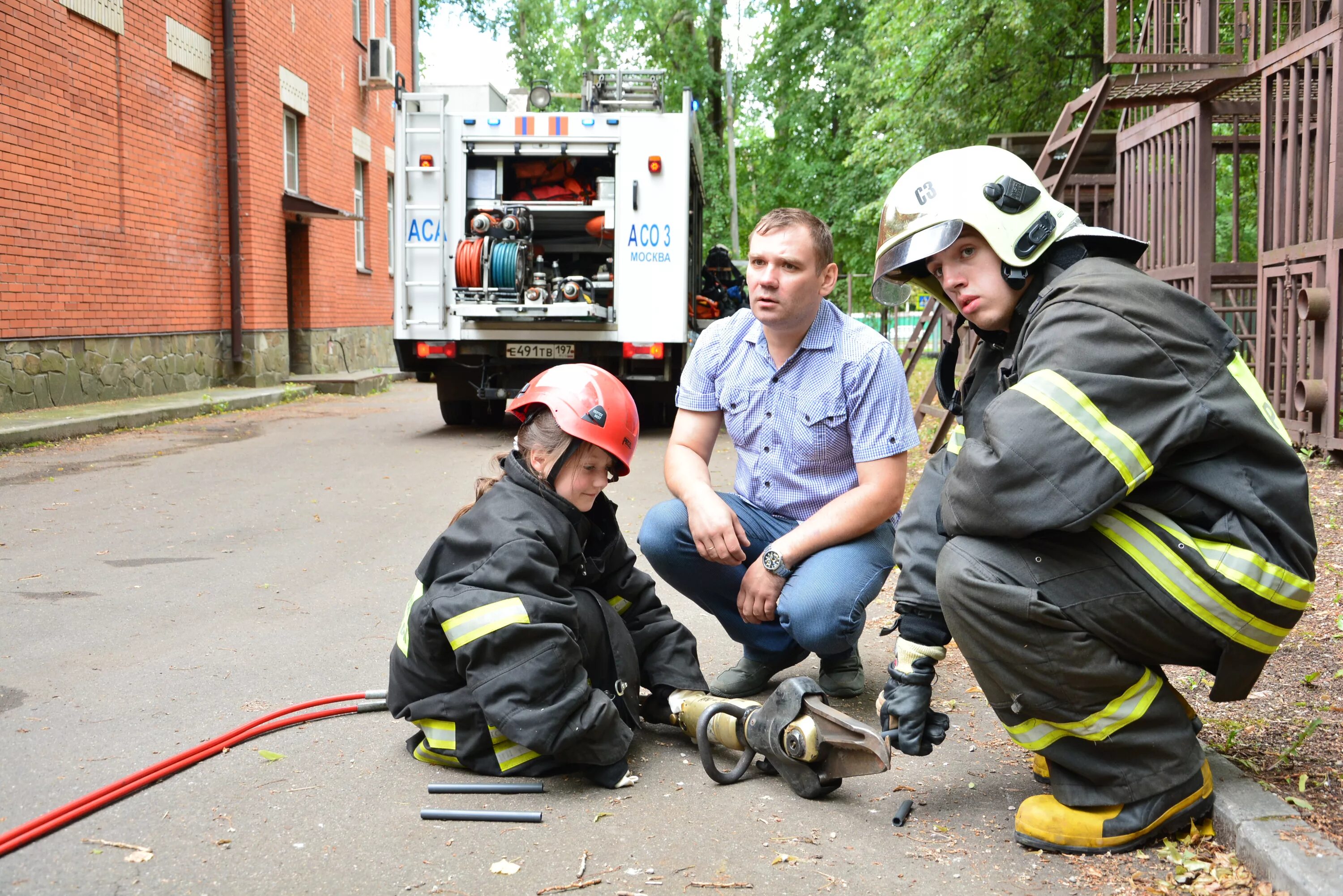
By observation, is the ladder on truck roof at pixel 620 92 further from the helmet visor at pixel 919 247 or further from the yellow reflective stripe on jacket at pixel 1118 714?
the yellow reflective stripe on jacket at pixel 1118 714

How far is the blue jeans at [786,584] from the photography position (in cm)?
364

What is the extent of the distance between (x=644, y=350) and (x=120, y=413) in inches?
217

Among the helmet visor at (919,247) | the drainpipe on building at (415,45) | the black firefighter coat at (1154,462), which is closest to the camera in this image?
the black firefighter coat at (1154,462)

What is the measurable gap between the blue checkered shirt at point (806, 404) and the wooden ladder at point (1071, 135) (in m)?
5.37

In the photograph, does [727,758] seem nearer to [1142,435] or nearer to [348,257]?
[1142,435]

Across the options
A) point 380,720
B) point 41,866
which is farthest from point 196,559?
point 41,866

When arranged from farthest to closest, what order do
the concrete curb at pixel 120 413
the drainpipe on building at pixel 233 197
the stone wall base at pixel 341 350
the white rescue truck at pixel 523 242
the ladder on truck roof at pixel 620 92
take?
the stone wall base at pixel 341 350, the drainpipe on building at pixel 233 197, the ladder on truck roof at pixel 620 92, the white rescue truck at pixel 523 242, the concrete curb at pixel 120 413

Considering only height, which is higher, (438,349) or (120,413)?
(438,349)

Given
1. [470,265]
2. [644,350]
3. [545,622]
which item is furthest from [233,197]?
[545,622]

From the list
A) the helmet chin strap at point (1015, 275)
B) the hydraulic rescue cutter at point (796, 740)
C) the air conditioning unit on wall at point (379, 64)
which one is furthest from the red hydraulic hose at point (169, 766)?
the air conditioning unit on wall at point (379, 64)

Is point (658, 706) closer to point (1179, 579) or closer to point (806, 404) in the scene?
point (806, 404)

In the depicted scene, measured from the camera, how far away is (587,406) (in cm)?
329

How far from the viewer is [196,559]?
6250 millimetres

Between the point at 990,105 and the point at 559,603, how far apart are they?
1529 centimetres
